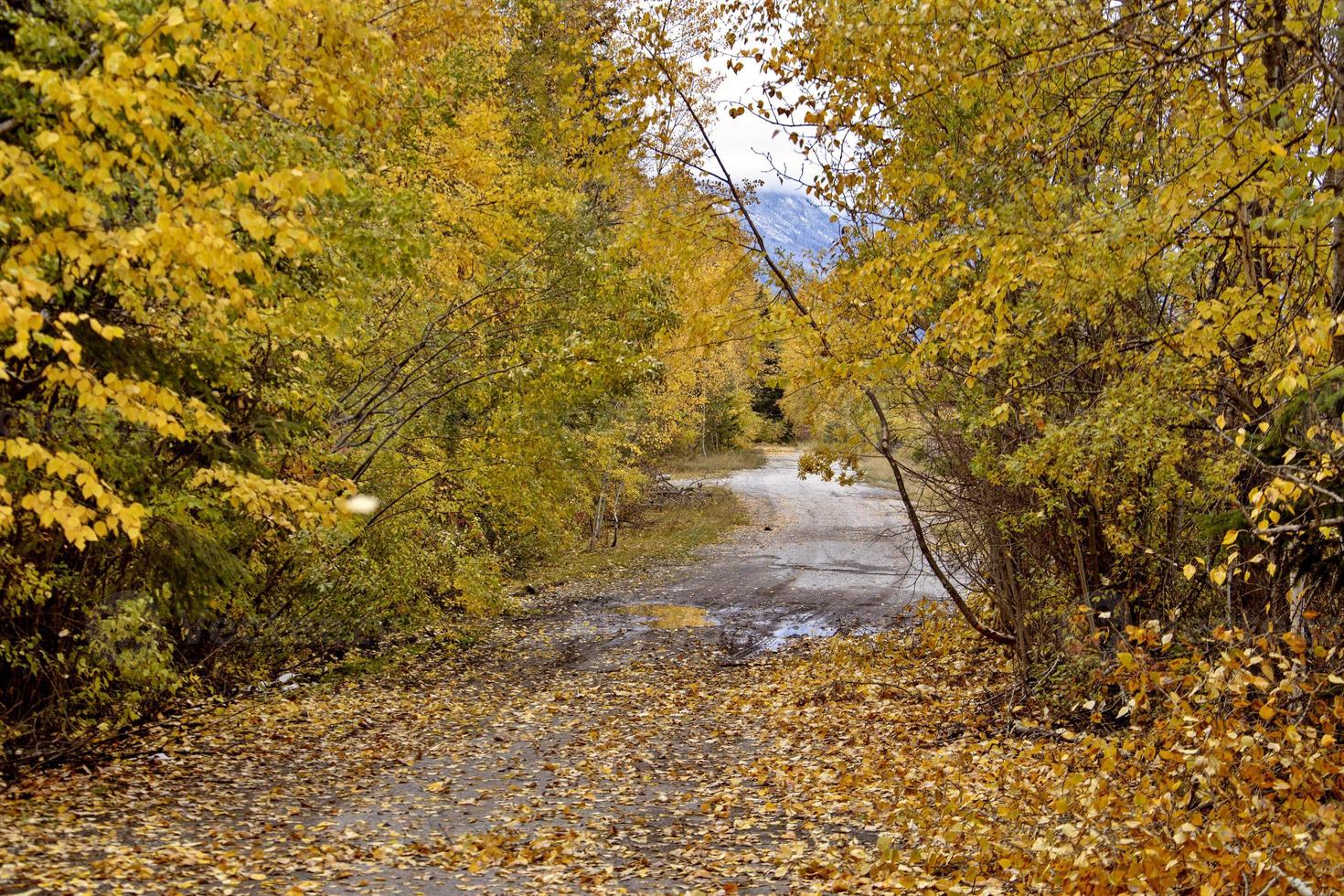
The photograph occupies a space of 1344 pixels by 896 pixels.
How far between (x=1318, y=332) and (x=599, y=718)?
9.18m

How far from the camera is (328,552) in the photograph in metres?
12.8

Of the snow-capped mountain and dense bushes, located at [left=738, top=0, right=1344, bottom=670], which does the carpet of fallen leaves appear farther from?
the snow-capped mountain

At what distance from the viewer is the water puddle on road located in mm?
18328

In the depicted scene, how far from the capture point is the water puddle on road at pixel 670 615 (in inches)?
722

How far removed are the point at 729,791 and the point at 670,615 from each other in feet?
34.6

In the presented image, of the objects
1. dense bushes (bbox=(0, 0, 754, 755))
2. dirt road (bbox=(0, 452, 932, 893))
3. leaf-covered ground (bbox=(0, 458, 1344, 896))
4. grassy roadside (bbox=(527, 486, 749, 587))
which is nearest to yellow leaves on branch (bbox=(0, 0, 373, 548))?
dense bushes (bbox=(0, 0, 754, 755))

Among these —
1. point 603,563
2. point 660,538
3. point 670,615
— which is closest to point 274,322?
point 670,615

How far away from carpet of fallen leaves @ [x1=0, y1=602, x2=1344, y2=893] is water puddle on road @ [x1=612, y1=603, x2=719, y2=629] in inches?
180

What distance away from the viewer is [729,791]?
885cm

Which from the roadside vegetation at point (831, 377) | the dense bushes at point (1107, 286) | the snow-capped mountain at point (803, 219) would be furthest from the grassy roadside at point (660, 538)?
the dense bushes at point (1107, 286)

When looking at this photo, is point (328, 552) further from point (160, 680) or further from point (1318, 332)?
point (1318, 332)

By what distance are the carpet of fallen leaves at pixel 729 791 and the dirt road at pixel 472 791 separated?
0.11 ft

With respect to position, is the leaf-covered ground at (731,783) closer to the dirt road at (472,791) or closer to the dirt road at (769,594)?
the dirt road at (472,791)

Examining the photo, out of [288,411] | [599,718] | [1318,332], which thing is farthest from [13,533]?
[1318,332]
